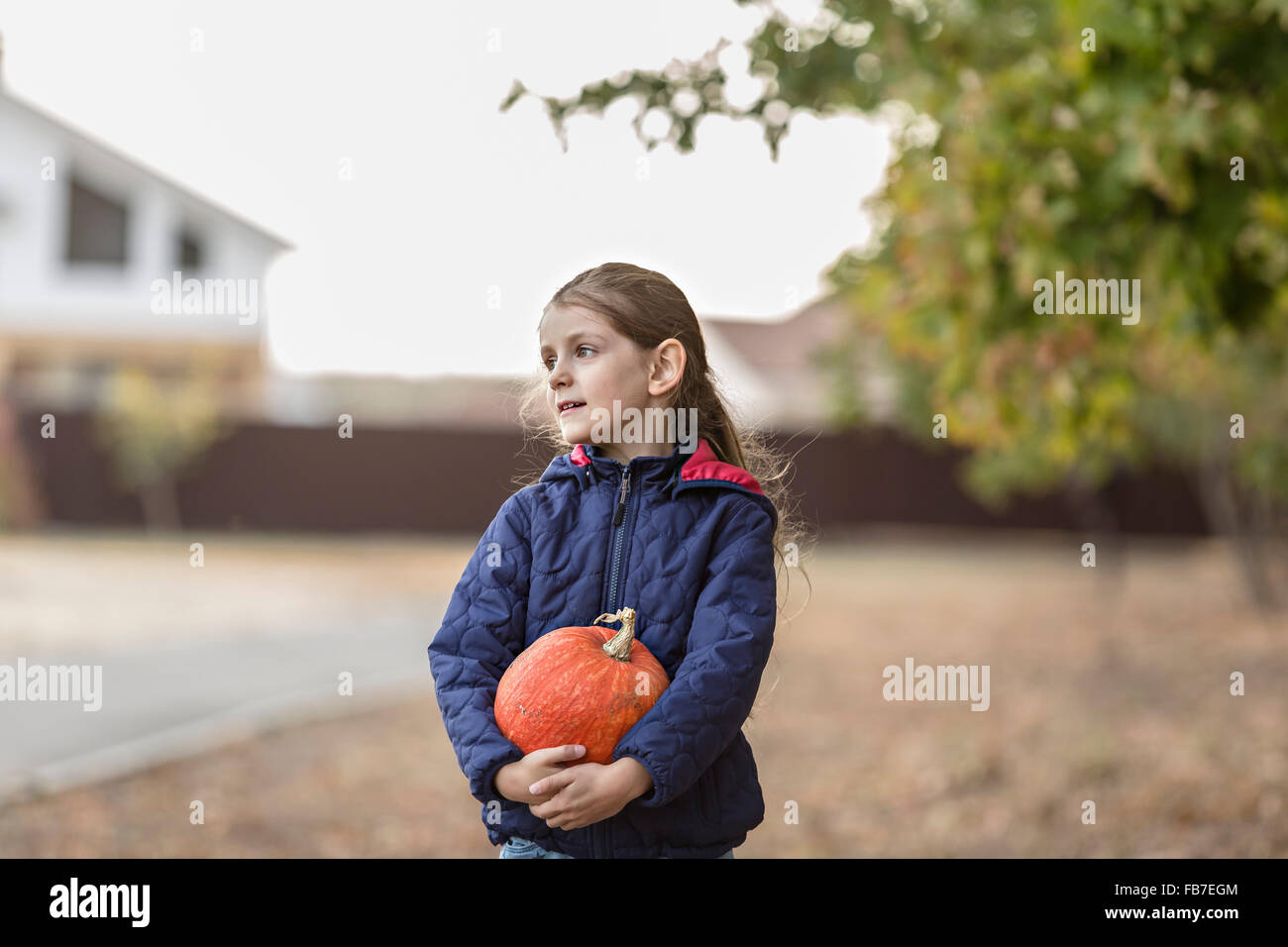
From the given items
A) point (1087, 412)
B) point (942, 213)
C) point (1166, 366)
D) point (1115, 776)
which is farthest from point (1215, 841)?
point (1166, 366)

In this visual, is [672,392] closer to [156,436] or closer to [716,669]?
[716,669]

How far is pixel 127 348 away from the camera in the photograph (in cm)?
2411

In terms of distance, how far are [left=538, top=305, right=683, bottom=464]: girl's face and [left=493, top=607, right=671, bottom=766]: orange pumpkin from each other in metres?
0.20

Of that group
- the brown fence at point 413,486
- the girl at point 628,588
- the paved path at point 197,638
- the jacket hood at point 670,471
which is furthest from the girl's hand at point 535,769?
the brown fence at point 413,486

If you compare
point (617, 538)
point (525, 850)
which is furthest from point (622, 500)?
point (525, 850)

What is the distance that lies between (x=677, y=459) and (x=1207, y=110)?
202cm

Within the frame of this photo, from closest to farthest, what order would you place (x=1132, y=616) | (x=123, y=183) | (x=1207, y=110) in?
(x=1207, y=110), (x=1132, y=616), (x=123, y=183)

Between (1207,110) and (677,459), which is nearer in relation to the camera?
(677,459)

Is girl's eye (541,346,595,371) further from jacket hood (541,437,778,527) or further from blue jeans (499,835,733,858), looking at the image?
blue jeans (499,835,733,858)

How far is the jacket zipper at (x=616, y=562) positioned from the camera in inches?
47.9

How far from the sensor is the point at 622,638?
45.2 inches

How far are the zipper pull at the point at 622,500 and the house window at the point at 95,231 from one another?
25.2 metres

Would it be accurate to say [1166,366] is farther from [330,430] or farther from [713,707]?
[330,430]

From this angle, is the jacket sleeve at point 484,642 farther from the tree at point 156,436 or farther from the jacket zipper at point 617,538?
the tree at point 156,436
